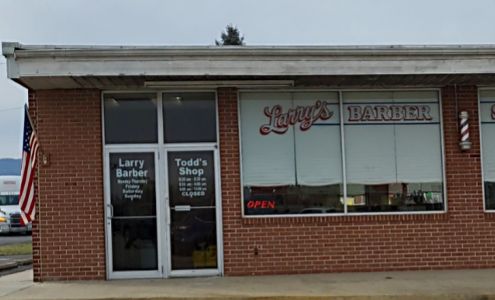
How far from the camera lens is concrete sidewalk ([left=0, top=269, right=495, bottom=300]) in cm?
1017

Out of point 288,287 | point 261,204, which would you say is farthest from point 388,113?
point 288,287

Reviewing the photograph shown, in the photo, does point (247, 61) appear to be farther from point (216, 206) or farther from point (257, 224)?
point (257, 224)

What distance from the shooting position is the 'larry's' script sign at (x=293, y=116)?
12539mm

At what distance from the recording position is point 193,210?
12.3 meters

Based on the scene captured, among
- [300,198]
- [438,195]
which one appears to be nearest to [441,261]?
[438,195]

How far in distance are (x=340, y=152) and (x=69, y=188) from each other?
471cm

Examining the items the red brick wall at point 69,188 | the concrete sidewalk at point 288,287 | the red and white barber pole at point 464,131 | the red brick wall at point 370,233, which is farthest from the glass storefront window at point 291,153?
the red brick wall at point 69,188

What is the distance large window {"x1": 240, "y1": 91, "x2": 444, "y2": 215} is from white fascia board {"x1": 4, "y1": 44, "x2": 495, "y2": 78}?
1.29 metres

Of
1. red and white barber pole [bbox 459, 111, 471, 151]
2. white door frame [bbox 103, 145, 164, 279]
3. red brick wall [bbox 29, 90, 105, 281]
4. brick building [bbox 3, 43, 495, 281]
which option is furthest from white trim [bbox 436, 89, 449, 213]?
red brick wall [bbox 29, 90, 105, 281]

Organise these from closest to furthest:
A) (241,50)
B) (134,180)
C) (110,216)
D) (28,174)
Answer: (241,50)
(28,174)
(110,216)
(134,180)

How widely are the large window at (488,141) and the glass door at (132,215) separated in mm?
5856

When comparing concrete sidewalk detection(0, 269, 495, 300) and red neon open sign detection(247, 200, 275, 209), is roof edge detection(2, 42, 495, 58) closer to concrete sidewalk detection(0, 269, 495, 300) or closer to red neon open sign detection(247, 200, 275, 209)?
red neon open sign detection(247, 200, 275, 209)

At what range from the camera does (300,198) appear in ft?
40.9

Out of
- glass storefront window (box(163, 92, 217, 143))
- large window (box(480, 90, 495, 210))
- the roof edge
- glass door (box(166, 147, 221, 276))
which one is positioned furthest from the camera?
large window (box(480, 90, 495, 210))
